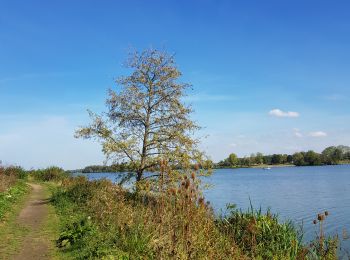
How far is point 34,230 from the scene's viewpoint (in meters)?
14.2

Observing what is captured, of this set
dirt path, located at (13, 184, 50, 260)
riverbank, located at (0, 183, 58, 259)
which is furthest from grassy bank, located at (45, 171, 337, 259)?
dirt path, located at (13, 184, 50, 260)

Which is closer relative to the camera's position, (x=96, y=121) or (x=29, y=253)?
(x=29, y=253)

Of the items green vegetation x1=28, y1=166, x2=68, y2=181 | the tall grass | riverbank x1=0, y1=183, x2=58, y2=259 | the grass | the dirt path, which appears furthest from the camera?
green vegetation x1=28, y1=166, x2=68, y2=181

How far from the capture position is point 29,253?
35.8ft

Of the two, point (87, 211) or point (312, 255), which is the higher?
point (87, 211)

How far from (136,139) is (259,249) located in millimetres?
10406

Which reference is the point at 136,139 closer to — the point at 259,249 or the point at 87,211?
the point at 87,211

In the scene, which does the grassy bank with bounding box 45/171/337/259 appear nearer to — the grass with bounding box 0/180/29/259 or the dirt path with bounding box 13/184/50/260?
the dirt path with bounding box 13/184/50/260

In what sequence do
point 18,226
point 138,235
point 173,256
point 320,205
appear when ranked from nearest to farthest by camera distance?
point 173,256, point 138,235, point 18,226, point 320,205

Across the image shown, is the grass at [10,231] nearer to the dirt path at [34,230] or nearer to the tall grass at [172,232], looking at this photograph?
the dirt path at [34,230]

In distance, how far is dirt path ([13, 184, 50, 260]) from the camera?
35.4ft

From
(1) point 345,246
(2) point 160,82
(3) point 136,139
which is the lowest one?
(1) point 345,246

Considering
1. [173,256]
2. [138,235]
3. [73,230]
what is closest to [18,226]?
[73,230]

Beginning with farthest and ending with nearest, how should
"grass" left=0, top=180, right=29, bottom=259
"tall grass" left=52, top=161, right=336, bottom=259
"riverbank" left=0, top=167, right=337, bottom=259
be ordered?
1. "grass" left=0, top=180, right=29, bottom=259
2. "riverbank" left=0, top=167, right=337, bottom=259
3. "tall grass" left=52, top=161, right=336, bottom=259
